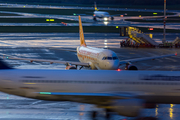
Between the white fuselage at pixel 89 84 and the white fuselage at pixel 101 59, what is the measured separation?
8.37m

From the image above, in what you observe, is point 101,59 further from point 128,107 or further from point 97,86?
point 128,107

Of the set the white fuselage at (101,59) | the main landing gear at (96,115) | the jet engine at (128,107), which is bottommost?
the main landing gear at (96,115)

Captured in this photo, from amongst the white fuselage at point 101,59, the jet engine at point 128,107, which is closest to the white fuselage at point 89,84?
the jet engine at point 128,107

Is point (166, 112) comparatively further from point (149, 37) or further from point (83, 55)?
point (149, 37)

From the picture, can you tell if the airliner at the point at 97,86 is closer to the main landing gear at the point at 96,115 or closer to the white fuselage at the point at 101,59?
the main landing gear at the point at 96,115

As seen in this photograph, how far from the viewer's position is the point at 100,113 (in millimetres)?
22141

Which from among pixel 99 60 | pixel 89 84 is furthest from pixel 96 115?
pixel 99 60

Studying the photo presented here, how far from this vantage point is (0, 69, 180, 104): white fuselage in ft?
71.9

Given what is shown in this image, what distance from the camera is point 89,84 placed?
2244 centimetres

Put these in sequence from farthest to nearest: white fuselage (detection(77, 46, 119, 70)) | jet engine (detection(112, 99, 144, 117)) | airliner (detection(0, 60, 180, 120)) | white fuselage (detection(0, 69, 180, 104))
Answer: white fuselage (detection(77, 46, 119, 70)), white fuselage (detection(0, 69, 180, 104)), airliner (detection(0, 60, 180, 120)), jet engine (detection(112, 99, 144, 117))

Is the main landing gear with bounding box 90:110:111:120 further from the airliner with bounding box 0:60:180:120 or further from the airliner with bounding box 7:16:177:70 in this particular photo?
the airliner with bounding box 7:16:177:70

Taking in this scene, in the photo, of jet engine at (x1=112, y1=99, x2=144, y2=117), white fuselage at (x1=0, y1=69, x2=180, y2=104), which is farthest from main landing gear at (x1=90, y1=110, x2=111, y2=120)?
white fuselage at (x1=0, y1=69, x2=180, y2=104)

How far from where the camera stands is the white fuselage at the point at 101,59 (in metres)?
31.2

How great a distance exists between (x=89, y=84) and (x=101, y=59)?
381 inches
